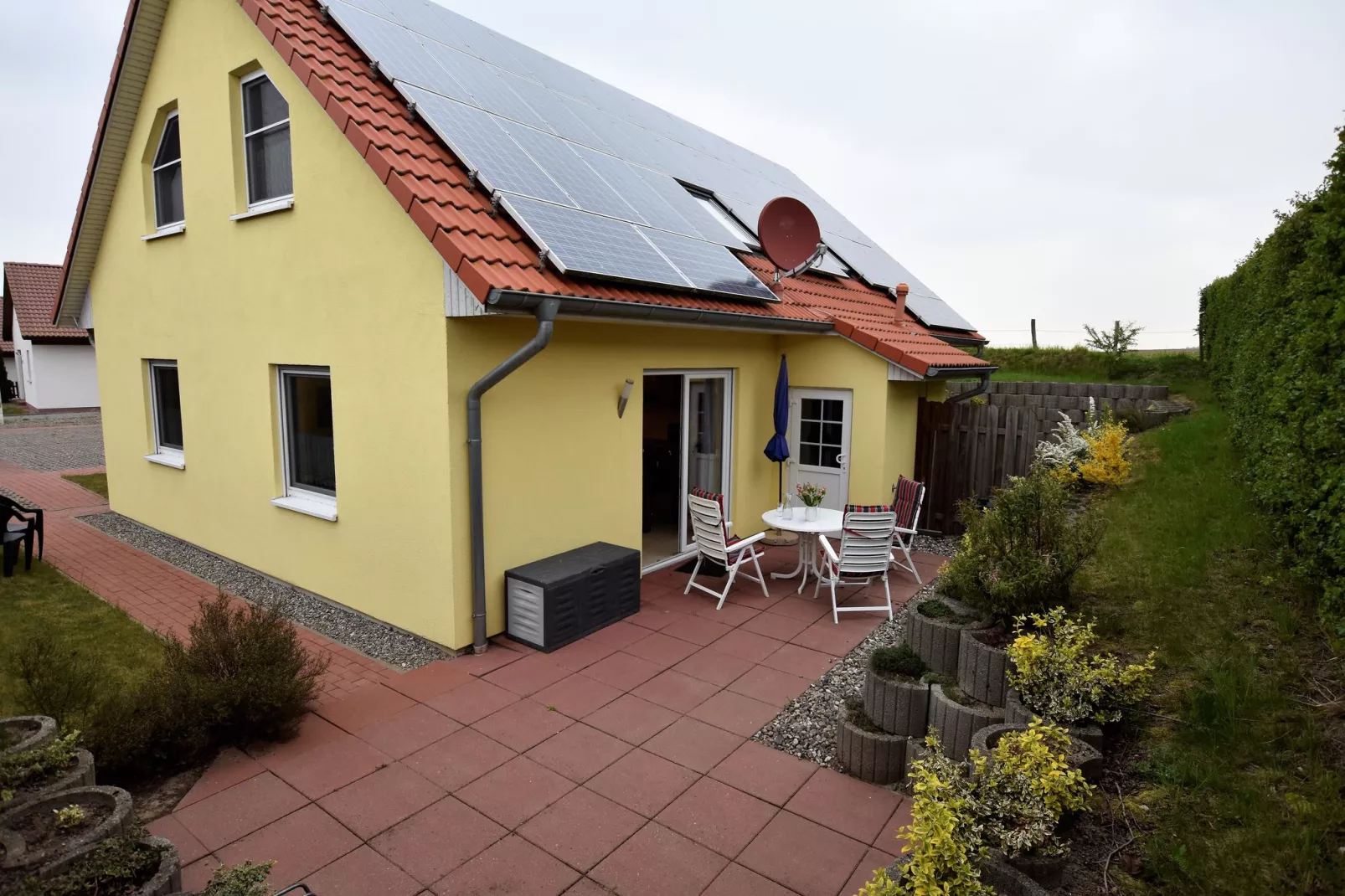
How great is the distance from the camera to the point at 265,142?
748cm

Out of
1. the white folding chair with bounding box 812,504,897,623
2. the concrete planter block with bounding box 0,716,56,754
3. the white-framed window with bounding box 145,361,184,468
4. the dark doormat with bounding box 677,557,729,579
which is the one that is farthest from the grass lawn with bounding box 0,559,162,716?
the white folding chair with bounding box 812,504,897,623

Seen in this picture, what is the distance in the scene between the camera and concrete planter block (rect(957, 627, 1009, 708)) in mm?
4324

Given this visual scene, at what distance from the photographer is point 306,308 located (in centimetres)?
694

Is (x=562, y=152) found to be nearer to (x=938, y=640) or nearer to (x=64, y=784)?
(x=938, y=640)

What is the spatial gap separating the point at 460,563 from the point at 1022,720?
14.1ft

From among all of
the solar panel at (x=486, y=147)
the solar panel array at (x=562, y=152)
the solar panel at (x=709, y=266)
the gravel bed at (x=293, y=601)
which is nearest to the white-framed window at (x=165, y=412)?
the gravel bed at (x=293, y=601)

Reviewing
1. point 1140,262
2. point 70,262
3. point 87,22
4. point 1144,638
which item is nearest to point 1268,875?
point 1144,638

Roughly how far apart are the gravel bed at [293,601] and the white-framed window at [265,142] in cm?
418

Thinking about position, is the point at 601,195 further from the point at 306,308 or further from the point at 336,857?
the point at 336,857

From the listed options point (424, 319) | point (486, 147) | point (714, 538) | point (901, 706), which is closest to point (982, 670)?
point (901, 706)

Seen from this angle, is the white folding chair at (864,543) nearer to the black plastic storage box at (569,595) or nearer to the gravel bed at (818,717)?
the gravel bed at (818,717)

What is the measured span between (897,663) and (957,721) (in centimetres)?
53

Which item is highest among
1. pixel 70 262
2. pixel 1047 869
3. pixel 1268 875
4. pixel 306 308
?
pixel 70 262

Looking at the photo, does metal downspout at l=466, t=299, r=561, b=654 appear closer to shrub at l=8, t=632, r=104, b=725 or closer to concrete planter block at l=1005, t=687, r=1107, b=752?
shrub at l=8, t=632, r=104, b=725
